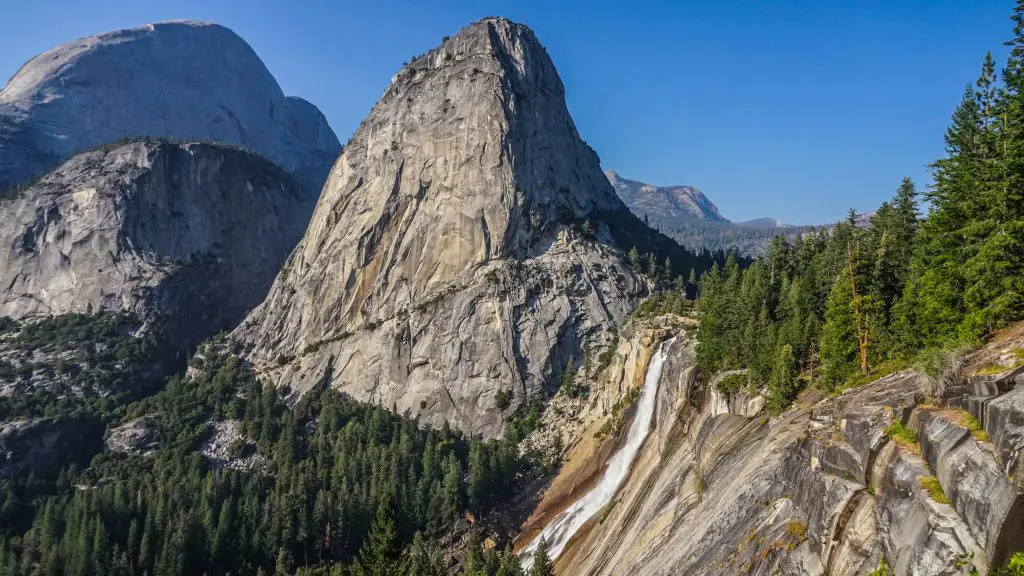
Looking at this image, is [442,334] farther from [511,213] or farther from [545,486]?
[545,486]

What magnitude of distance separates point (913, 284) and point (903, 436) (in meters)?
16.4

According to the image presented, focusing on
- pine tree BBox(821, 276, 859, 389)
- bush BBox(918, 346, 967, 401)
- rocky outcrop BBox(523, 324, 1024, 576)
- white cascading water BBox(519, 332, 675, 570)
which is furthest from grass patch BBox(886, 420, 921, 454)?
white cascading water BBox(519, 332, 675, 570)

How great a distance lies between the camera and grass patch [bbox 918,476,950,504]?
19242 mm

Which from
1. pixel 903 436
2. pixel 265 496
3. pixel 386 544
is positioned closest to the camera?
pixel 903 436

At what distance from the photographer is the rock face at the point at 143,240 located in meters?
156

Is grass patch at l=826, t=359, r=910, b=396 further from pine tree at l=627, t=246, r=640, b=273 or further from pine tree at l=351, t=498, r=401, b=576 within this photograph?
pine tree at l=627, t=246, r=640, b=273

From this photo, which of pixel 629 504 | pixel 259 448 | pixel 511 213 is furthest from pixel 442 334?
pixel 629 504

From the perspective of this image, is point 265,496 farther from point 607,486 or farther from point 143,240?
point 143,240

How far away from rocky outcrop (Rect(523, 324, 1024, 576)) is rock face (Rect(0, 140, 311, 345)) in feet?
481

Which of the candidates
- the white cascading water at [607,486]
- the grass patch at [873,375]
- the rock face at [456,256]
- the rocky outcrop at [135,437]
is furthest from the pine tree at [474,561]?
the rocky outcrop at [135,437]

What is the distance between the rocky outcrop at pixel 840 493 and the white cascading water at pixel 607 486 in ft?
48.5

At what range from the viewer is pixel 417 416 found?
11812cm

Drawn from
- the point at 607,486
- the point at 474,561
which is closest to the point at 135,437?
the point at 474,561

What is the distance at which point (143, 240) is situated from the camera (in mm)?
163375
